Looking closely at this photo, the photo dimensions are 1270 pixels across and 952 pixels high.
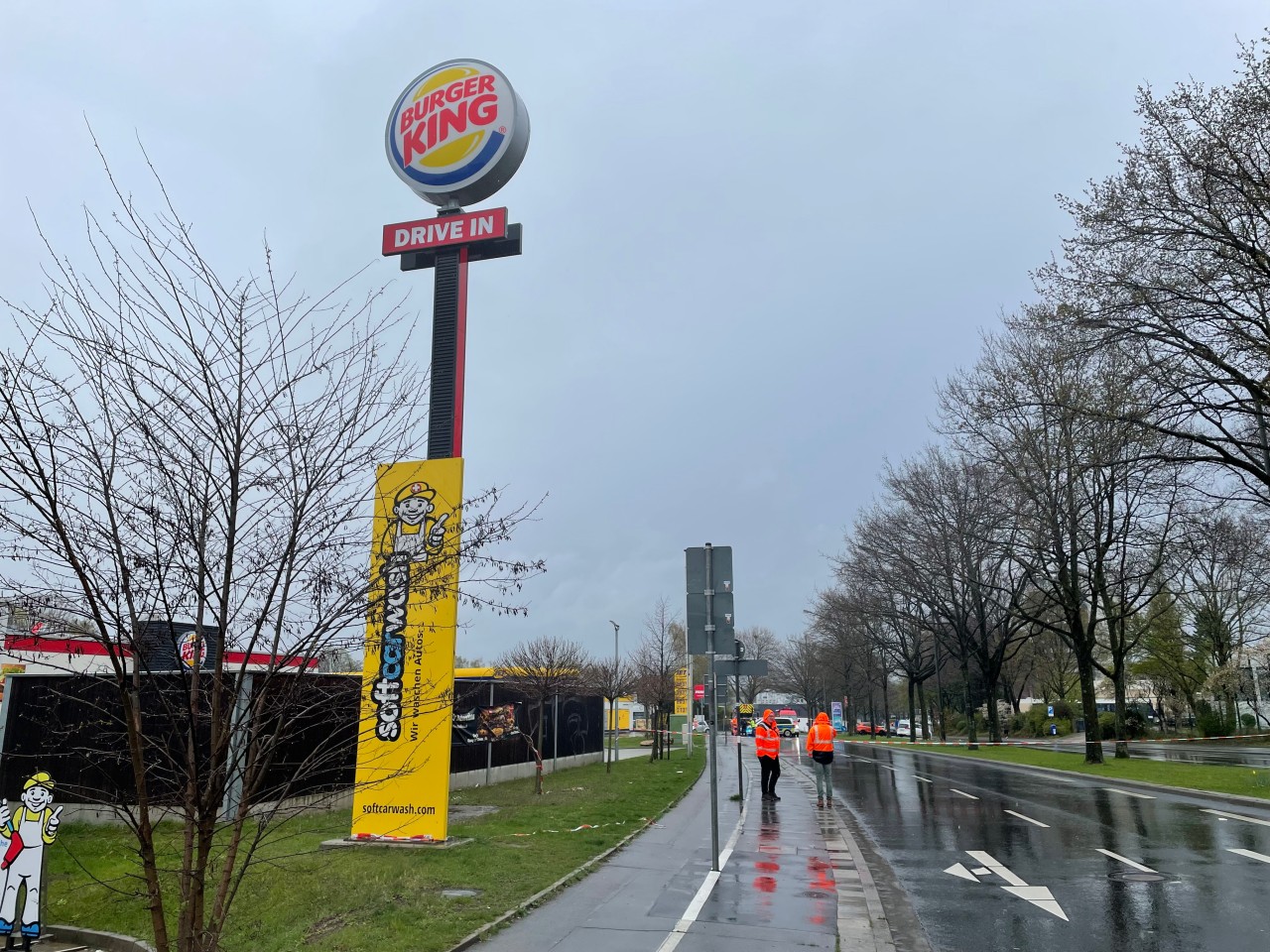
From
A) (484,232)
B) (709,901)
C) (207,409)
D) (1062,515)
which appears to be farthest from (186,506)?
(1062,515)

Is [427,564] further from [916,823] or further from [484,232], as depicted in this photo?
[916,823]

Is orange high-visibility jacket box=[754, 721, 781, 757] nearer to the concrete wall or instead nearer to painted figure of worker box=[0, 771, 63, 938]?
the concrete wall

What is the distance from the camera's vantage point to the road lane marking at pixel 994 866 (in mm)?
10227

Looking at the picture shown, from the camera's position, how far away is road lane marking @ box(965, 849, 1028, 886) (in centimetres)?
1023

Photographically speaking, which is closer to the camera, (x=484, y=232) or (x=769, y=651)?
(x=484, y=232)

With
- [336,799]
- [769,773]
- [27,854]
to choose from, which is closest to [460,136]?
[336,799]

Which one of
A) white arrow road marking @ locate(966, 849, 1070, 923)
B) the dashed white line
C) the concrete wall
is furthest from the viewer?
the dashed white line

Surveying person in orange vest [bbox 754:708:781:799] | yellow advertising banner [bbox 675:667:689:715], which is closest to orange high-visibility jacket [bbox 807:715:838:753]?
person in orange vest [bbox 754:708:781:799]

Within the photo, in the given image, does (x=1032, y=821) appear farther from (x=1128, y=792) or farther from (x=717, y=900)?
(x=717, y=900)

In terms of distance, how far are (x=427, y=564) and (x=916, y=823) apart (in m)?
13.5

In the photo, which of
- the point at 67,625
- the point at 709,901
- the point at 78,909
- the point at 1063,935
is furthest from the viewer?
the point at 78,909

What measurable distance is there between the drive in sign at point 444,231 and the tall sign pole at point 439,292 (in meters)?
0.02

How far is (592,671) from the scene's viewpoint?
35438mm

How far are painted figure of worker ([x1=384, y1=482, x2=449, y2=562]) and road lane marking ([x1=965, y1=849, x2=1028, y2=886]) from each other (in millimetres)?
8524
